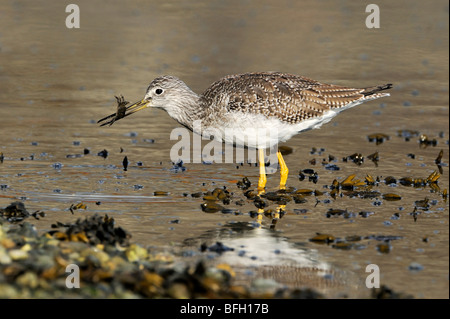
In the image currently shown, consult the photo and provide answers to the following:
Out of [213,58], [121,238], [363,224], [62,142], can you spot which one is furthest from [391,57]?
[121,238]

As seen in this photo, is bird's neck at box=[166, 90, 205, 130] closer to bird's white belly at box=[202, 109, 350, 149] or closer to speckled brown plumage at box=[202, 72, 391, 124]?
speckled brown plumage at box=[202, 72, 391, 124]

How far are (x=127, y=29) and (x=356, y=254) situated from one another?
16310 millimetres

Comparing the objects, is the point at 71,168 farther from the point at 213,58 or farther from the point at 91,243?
the point at 213,58

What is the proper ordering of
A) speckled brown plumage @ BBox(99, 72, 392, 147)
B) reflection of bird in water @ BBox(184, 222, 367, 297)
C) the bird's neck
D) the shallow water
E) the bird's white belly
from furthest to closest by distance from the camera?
1. the bird's neck
2. speckled brown plumage @ BBox(99, 72, 392, 147)
3. the bird's white belly
4. the shallow water
5. reflection of bird in water @ BBox(184, 222, 367, 297)

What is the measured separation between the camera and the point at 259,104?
1238 centimetres

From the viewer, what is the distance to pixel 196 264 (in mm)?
8961

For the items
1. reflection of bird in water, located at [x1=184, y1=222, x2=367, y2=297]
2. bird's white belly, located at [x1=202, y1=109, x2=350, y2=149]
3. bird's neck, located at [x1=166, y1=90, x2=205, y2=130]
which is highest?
bird's neck, located at [x1=166, y1=90, x2=205, y2=130]

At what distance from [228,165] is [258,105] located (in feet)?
6.47

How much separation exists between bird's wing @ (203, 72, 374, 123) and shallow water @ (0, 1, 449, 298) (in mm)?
1268

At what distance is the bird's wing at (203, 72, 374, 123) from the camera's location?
12383 mm

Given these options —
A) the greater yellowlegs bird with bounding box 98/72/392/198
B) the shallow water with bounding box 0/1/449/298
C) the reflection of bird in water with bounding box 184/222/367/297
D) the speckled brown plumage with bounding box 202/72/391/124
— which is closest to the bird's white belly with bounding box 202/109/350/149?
the greater yellowlegs bird with bounding box 98/72/392/198

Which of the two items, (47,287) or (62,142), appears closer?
(47,287)

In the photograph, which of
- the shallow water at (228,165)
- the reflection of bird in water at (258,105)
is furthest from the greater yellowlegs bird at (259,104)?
the shallow water at (228,165)

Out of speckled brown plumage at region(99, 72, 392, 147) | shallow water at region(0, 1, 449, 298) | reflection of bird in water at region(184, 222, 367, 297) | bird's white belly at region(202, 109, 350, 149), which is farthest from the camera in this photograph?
speckled brown plumage at region(99, 72, 392, 147)
